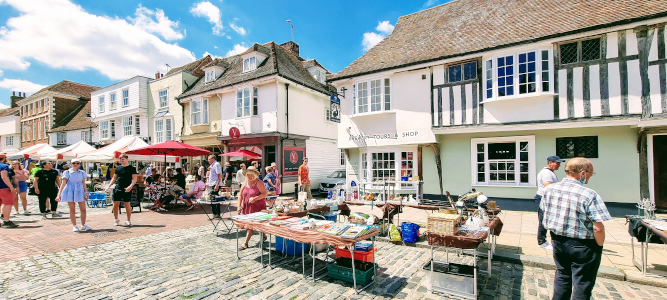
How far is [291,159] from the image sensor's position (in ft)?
55.6

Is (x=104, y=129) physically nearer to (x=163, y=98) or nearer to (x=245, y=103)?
(x=163, y=98)

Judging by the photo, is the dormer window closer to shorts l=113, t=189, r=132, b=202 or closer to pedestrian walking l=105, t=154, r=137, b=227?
pedestrian walking l=105, t=154, r=137, b=227

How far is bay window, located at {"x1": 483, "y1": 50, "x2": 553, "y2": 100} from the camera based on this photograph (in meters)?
9.37

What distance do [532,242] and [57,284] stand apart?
868 cm

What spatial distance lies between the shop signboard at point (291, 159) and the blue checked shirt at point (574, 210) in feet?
46.3

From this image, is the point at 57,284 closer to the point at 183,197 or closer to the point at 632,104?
the point at 183,197

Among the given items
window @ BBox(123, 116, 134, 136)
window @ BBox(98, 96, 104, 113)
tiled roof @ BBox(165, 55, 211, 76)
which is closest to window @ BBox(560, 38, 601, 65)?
tiled roof @ BBox(165, 55, 211, 76)

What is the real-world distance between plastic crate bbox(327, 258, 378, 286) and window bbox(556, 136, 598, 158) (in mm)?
8811

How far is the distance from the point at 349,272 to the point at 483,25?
11441mm

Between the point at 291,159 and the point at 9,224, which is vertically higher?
the point at 291,159

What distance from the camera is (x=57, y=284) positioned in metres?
4.37

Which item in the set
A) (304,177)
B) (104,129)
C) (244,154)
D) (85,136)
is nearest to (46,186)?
(244,154)

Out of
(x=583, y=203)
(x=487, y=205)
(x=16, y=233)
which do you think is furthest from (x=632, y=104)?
(x=16, y=233)

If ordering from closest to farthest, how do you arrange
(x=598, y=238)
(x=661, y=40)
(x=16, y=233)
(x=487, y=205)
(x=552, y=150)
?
1. (x=598, y=238)
2. (x=487, y=205)
3. (x=16, y=233)
4. (x=661, y=40)
5. (x=552, y=150)
